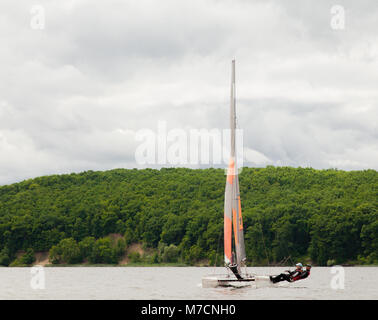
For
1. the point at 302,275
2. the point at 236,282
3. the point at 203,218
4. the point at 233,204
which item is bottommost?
the point at 236,282

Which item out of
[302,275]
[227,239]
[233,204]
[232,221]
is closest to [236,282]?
[227,239]

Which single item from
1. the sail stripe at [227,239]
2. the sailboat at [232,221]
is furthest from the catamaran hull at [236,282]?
the sail stripe at [227,239]

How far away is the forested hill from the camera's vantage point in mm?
136375

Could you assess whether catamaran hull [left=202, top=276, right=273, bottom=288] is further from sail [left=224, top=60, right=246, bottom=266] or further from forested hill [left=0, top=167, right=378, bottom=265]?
forested hill [left=0, top=167, right=378, bottom=265]

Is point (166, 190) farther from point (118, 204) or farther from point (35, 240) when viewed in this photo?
point (35, 240)

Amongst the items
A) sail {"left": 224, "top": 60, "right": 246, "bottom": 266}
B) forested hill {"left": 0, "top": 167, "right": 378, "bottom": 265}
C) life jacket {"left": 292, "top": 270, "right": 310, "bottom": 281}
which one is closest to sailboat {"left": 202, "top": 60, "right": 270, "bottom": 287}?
sail {"left": 224, "top": 60, "right": 246, "bottom": 266}

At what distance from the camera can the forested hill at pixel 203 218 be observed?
136375 millimetres

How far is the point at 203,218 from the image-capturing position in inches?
6097

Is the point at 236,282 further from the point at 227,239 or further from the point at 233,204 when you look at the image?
the point at 233,204

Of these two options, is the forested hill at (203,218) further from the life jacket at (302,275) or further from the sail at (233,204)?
the sail at (233,204)

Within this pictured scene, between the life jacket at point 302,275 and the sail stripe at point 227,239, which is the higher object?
the sail stripe at point 227,239
